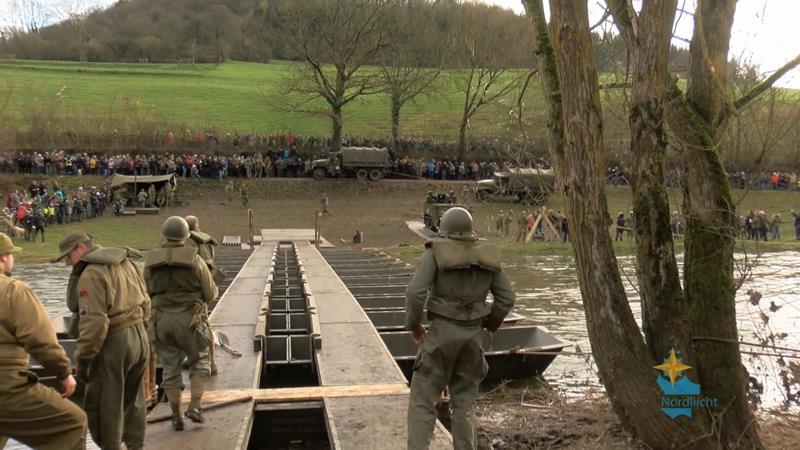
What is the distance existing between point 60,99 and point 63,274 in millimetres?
37312

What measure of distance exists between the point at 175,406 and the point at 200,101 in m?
59.7

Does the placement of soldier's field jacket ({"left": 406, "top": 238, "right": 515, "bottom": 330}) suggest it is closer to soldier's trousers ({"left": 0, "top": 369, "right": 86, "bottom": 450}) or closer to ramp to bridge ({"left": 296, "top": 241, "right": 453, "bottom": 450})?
ramp to bridge ({"left": 296, "top": 241, "right": 453, "bottom": 450})

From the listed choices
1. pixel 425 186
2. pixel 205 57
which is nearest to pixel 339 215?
pixel 425 186

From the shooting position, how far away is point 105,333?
19.1 ft

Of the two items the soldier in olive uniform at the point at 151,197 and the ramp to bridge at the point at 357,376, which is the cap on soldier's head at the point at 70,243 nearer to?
the ramp to bridge at the point at 357,376

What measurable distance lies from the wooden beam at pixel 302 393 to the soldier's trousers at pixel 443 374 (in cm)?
199

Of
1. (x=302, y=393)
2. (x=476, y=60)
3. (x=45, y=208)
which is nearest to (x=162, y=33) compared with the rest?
(x=476, y=60)

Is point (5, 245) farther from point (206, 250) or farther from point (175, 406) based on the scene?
point (206, 250)

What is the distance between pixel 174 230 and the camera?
7184 mm

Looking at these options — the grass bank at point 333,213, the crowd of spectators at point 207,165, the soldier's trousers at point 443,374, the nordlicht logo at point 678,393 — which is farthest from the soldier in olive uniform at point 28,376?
the crowd of spectators at point 207,165

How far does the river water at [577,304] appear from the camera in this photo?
1084 cm

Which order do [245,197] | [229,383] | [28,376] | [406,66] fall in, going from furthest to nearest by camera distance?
[406,66]
[245,197]
[229,383]
[28,376]

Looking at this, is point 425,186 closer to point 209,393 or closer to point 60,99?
point 60,99

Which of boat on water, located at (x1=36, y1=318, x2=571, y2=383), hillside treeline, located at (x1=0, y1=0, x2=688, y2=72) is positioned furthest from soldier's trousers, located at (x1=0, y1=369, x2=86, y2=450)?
hillside treeline, located at (x1=0, y1=0, x2=688, y2=72)
